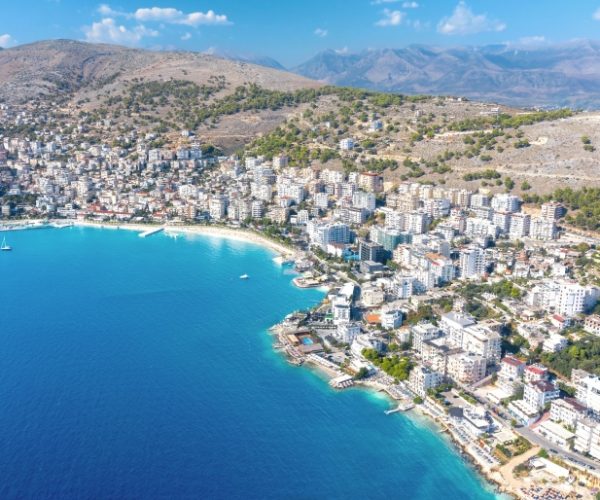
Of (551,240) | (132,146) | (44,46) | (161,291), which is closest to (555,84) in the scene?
(44,46)

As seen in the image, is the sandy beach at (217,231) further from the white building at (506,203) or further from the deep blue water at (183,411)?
the white building at (506,203)

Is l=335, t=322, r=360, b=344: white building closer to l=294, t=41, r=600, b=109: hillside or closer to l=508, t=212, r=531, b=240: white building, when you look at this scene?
l=508, t=212, r=531, b=240: white building

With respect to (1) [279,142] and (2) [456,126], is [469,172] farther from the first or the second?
(1) [279,142]

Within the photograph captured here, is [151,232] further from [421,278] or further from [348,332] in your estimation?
[348,332]

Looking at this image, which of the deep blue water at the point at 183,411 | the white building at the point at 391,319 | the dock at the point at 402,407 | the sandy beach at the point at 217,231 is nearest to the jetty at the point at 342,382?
the deep blue water at the point at 183,411

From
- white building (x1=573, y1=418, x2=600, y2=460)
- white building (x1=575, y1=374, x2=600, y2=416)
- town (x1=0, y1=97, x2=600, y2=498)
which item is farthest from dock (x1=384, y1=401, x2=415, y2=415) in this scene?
white building (x1=575, y1=374, x2=600, y2=416)

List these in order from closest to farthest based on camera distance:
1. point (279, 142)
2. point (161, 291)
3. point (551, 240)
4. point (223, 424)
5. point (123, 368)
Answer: point (223, 424), point (123, 368), point (161, 291), point (551, 240), point (279, 142)

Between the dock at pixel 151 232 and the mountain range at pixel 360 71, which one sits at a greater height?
the mountain range at pixel 360 71
